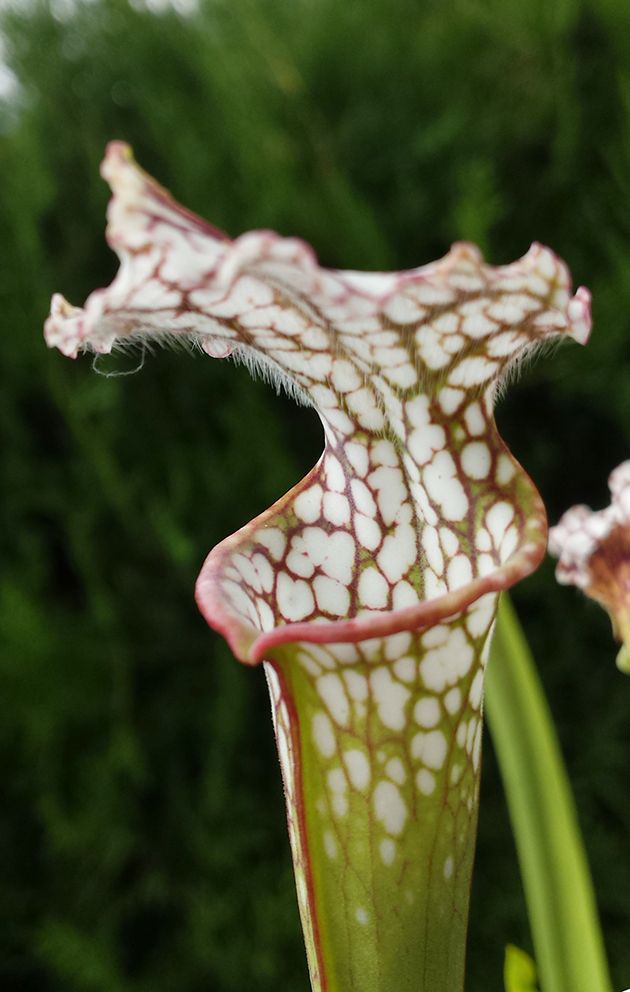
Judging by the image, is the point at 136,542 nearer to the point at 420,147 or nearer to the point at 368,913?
the point at 420,147

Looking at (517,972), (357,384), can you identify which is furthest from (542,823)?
(357,384)

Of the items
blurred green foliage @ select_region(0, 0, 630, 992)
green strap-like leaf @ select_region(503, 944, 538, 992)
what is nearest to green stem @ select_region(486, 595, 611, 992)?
green strap-like leaf @ select_region(503, 944, 538, 992)

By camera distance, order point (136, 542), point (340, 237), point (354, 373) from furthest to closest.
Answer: point (136, 542), point (340, 237), point (354, 373)

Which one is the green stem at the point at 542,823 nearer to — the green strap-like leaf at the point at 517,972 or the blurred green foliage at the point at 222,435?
the green strap-like leaf at the point at 517,972

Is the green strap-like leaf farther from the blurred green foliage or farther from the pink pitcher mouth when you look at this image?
the blurred green foliage

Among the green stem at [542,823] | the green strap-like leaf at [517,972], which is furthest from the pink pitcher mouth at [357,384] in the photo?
the green strap-like leaf at [517,972]

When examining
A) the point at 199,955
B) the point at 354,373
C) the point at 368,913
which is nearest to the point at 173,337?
the point at 354,373
